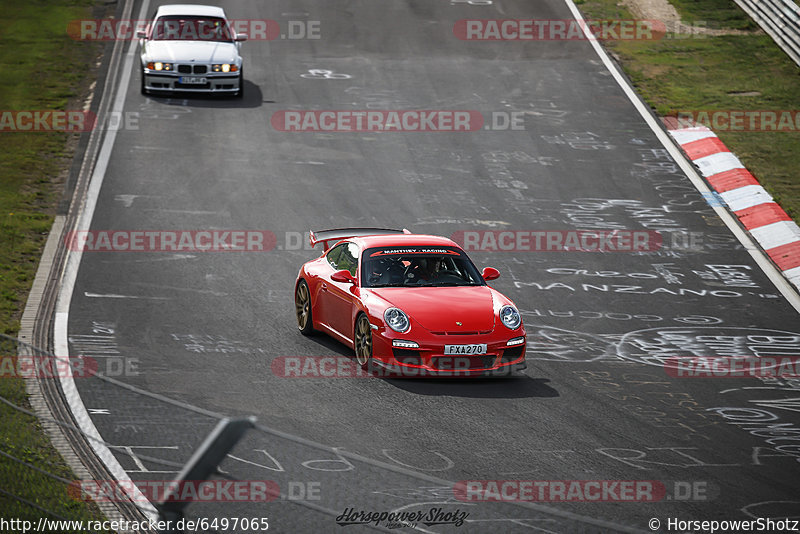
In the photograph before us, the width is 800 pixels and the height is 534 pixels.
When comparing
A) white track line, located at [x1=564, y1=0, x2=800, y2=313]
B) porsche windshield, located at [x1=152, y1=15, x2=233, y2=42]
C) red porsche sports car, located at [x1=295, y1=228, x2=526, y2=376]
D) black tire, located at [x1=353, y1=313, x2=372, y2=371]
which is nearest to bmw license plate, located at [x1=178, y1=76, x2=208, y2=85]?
porsche windshield, located at [x1=152, y1=15, x2=233, y2=42]

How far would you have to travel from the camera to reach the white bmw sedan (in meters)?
22.3

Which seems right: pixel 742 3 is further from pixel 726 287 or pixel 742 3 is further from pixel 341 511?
pixel 341 511

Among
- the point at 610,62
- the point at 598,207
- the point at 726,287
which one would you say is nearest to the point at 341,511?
the point at 726,287

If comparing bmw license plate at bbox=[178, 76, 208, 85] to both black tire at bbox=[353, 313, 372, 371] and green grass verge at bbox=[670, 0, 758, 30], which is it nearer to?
black tire at bbox=[353, 313, 372, 371]

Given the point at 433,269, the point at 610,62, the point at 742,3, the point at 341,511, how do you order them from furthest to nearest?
1. the point at 742,3
2. the point at 610,62
3. the point at 433,269
4. the point at 341,511

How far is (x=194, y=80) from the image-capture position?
74.0 feet

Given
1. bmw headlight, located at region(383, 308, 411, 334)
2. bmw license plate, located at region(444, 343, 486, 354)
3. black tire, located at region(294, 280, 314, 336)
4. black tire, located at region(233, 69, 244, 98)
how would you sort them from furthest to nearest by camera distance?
black tire, located at region(233, 69, 244, 98), black tire, located at region(294, 280, 314, 336), bmw headlight, located at region(383, 308, 411, 334), bmw license plate, located at region(444, 343, 486, 354)

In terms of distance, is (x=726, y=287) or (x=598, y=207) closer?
(x=726, y=287)

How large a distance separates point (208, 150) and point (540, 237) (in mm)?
7279

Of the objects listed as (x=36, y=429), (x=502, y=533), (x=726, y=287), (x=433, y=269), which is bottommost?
(x=726, y=287)

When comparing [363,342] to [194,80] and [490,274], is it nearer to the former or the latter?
[490,274]

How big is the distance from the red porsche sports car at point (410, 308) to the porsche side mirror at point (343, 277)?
0.01 m

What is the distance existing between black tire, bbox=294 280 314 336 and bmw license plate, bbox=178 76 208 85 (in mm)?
10969

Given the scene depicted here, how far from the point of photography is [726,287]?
1525 centimetres
